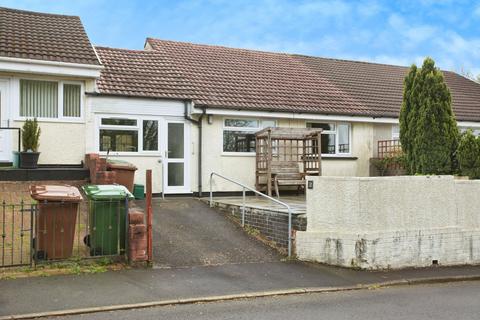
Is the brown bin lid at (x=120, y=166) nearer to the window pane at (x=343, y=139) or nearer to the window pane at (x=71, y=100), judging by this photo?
the window pane at (x=71, y=100)

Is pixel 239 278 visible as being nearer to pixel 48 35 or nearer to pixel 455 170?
pixel 455 170

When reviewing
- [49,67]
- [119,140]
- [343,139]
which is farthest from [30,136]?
[343,139]

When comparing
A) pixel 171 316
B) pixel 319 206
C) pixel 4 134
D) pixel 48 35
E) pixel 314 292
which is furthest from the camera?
pixel 48 35

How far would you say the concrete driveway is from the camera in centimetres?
945

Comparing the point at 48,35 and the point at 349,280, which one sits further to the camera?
the point at 48,35

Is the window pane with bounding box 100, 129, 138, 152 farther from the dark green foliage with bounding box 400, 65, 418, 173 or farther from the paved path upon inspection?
the paved path

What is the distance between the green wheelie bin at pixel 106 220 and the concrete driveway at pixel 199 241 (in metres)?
0.84

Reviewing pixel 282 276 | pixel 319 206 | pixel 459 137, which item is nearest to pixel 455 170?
pixel 459 137

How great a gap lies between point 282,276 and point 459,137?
841 cm

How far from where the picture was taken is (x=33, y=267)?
8.12 metres

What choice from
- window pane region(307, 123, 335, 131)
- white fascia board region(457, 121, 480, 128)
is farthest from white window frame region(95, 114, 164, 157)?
white fascia board region(457, 121, 480, 128)

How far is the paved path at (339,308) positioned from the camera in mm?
6402

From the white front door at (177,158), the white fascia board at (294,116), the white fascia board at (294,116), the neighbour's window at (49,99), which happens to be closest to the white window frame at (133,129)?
the white front door at (177,158)

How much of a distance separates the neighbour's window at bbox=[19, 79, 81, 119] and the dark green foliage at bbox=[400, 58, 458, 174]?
9287 millimetres
